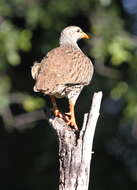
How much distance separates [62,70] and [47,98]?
520cm

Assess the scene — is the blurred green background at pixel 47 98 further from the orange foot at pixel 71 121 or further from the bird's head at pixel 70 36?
the orange foot at pixel 71 121

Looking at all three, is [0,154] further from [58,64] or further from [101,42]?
[58,64]

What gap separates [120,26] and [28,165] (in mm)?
3983

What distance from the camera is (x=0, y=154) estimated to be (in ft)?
49.2

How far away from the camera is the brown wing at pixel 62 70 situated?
7495mm

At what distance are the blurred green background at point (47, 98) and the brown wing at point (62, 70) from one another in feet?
8.86

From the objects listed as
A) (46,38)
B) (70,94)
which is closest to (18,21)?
(46,38)

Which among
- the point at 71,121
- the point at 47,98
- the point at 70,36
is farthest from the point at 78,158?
the point at 47,98

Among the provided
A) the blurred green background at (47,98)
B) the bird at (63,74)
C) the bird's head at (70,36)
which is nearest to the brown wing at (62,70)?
the bird at (63,74)

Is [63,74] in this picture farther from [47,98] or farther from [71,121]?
[47,98]

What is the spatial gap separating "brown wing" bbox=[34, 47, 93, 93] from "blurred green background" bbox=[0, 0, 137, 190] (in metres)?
2.70

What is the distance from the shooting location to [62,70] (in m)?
7.71

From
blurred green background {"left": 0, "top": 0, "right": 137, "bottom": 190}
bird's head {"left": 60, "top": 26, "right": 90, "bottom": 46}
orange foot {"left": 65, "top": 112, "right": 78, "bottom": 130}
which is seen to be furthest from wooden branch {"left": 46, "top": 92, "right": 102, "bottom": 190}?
blurred green background {"left": 0, "top": 0, "right": 137, "bottom": 190}

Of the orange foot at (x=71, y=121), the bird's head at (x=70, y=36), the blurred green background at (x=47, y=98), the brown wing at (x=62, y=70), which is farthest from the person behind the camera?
the blurred green background at (x=47, y=98)
